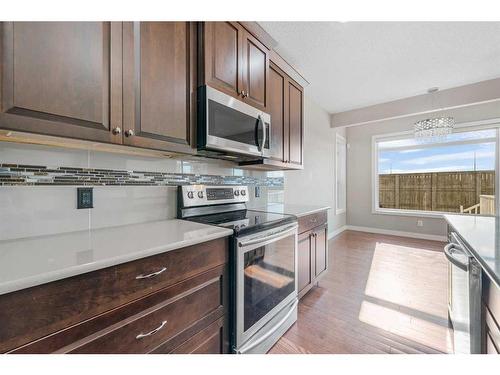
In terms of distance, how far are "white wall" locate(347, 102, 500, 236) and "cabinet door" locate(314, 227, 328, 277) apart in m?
3.14

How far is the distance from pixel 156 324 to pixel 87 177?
2.77 ft

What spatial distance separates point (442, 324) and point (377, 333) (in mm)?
589

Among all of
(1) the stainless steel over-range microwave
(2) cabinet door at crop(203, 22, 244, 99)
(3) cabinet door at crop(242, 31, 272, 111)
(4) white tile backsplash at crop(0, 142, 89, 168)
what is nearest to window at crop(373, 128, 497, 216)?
(3) cabinet door at crop(242, 31, 272, 111)

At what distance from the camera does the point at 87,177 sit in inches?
47.3

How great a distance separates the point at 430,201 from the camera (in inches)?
179

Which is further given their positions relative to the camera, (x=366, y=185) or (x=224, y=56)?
(x=366, y=185)

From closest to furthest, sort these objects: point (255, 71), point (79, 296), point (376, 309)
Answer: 1. point (79, 296)
2. point (255, 71)
3. point (376, 309)

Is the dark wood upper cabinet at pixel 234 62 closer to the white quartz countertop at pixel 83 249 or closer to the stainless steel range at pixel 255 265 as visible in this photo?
the stainless steel range at pixel 255 265

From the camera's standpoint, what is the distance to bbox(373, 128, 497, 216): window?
3920 millimetres

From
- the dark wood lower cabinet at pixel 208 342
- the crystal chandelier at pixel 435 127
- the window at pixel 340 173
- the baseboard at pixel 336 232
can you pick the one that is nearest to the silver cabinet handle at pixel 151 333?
the dark wood lower cabinet at pixel 208 342

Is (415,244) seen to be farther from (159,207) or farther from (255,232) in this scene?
(159,207)

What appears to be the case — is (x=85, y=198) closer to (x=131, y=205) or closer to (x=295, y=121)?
(x=131, y=205)

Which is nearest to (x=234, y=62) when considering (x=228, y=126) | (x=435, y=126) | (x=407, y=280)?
(x=228, y=126)
